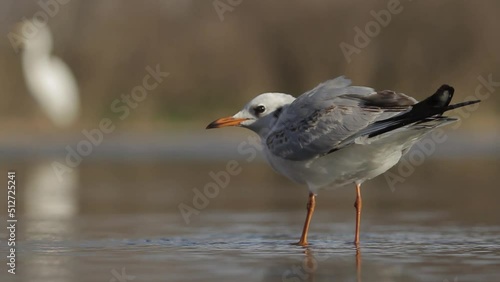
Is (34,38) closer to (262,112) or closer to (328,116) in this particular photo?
(262,112)

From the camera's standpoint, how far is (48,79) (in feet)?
96.5

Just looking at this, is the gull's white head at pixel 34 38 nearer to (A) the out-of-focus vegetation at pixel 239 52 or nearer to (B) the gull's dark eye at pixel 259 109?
(A) the out-of-focus vegetation at pixel 239 52

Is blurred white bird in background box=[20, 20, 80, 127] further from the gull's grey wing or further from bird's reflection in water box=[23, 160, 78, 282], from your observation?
the gull's grey wing

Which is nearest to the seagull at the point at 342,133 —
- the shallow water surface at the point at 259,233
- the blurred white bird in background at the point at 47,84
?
the shallow water surface at the point at 259,233

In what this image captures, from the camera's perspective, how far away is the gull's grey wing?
358 inches

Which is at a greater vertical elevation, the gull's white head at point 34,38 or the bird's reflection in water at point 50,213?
the gull's white head at point 34,38

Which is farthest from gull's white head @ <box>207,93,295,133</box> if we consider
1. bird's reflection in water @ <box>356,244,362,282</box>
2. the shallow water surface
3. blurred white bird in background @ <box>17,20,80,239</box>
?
blurred white bird in background @ <box>17,20,80,239</box>

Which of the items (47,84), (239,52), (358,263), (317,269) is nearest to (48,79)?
(47,84)

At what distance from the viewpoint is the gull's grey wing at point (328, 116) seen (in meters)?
9.09

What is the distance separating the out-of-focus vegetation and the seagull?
1746cm

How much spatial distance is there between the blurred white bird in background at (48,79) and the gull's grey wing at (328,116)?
59.1 feet

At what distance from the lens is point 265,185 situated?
15445 mm

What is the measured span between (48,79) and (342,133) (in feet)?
69.0

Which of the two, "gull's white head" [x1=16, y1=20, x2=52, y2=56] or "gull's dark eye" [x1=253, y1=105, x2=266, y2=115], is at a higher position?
"gull's white head" [x1=16, y1=20, x2=52, y2=56]
